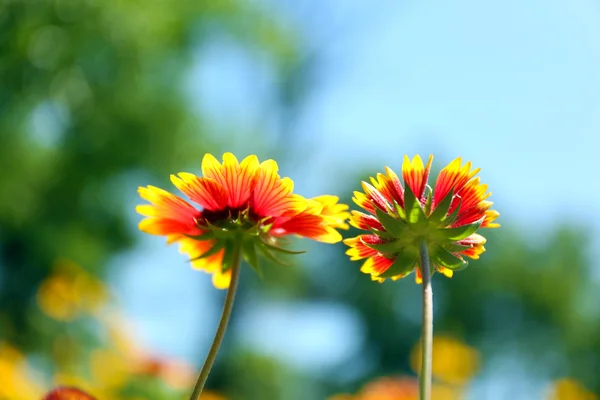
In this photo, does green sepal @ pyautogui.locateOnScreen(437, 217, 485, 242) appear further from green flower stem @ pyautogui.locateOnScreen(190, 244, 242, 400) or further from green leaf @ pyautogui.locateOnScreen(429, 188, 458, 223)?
green flower stem @ pyautogui.locateOnScreen(190, 244, 242, 400)

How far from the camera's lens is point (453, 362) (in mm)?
2871

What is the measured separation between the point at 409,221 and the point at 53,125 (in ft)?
19.4

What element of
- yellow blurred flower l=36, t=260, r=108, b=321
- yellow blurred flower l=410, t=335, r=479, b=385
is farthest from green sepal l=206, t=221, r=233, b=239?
yellow blurred flower l=36, t=260, r=108, b=321

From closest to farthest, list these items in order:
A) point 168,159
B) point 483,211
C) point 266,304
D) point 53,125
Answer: point 483,211 → point 53,125 → point 168,159 → point 266,304

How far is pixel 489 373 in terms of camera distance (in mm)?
11672

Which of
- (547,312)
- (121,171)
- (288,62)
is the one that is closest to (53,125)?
(121,171)

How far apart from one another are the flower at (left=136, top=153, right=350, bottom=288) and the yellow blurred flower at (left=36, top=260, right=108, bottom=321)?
Result: 8.61 feet

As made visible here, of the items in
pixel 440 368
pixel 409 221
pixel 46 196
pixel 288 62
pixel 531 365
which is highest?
pixel 288 62

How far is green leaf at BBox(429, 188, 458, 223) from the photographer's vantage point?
1.43 ft

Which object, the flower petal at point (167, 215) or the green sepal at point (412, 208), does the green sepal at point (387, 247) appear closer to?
the green sepal at point (412, 208)

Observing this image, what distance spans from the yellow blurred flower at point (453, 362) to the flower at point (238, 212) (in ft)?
7.40

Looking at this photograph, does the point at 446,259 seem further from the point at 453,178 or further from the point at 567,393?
the point at 567,393

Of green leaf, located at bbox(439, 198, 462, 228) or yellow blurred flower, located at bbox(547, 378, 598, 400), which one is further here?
yellow blurred flower, located at bbox(547, 378, 598, 400)

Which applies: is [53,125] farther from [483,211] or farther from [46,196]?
[483,211]
